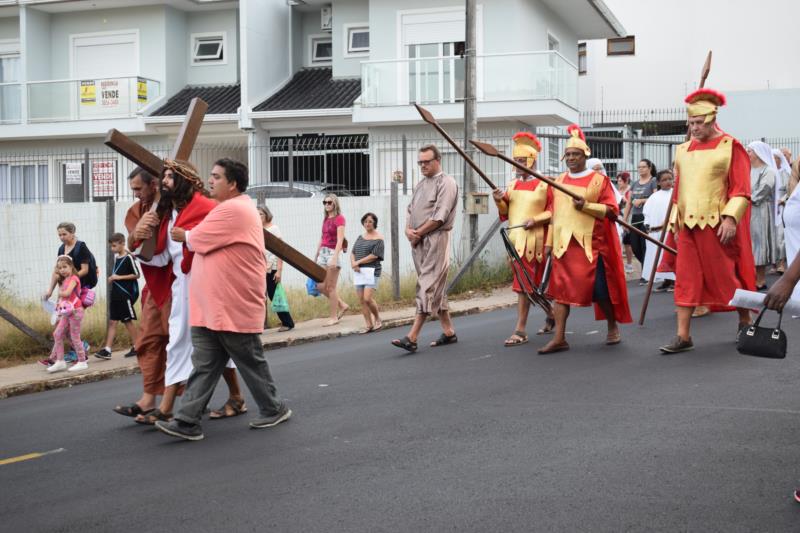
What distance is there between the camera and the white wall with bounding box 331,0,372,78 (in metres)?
30.9

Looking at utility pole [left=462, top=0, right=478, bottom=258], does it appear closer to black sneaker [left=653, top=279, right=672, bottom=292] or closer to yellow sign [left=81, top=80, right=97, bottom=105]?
black sneaker [left=653, top=279, right=672, bottom=292]

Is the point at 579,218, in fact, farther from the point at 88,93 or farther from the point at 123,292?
the point at 88,93

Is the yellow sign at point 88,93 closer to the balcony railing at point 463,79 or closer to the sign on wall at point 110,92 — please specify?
the sign on wall at point 110,92

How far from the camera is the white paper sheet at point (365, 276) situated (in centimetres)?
1384

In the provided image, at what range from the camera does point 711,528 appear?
4934mm

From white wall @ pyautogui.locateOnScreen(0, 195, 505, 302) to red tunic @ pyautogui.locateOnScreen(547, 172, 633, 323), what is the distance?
8.17 meters

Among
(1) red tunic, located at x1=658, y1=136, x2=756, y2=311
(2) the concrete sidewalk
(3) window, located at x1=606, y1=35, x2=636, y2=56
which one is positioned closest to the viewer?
(1) red tunic, located at x1=658, y1=136, x2=756, y2=311

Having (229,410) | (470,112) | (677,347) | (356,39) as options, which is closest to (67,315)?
(229,410)

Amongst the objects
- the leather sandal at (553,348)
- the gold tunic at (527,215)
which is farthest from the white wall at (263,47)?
the leather sandal at (553,348)

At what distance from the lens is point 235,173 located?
291 inches

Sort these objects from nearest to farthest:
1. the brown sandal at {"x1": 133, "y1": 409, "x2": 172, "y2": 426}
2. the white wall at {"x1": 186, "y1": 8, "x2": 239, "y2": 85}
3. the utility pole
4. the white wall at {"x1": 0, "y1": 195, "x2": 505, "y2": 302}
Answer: the brown sandal at {"x1": 133, "y1": 409, "x2": 172, "y2": 426}, the utility pole, the white wall at {"x1": 0, "y1": 195, "x2": 505, "y2": 302}, the white wall at {"x1": 186, "y1": 8, "x2": 239, "y2": 85}

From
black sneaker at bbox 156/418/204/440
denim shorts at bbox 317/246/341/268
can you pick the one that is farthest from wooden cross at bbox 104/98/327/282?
denim shorts at bbox 317/246/341/268

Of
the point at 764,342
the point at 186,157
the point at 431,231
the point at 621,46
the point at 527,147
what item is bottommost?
the point at 764,342

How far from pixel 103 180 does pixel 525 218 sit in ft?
43.2
